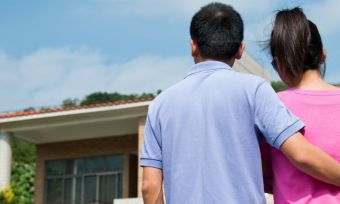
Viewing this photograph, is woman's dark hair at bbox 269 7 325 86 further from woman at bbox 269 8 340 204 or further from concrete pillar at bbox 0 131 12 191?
concrete pillar at bbox 0 131 12 191

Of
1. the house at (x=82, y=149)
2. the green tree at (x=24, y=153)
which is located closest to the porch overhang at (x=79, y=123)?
the house at (x=82, y=149)

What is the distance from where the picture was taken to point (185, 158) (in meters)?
2.51

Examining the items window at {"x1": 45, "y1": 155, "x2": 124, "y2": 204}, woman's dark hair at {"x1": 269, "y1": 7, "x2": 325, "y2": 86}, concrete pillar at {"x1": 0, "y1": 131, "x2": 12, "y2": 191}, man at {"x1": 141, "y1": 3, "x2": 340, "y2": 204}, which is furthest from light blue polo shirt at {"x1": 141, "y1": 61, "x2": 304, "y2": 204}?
window at {"x1": 45, "y1": 155, "x2": 124, "y2": 204}

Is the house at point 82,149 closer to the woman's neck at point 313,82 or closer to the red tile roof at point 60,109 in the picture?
the red tile roof at point 60,109

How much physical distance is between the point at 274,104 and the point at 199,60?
394 millimetres

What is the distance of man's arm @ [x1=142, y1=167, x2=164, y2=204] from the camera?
2.56m

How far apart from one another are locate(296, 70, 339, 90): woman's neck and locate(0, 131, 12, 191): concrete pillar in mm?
19654

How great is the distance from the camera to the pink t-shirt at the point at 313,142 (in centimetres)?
240

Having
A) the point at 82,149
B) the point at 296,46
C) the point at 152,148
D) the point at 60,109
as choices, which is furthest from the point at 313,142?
the point at 82,149

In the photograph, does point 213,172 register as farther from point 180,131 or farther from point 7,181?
point 7,181

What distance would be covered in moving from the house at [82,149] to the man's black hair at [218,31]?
17.2 m

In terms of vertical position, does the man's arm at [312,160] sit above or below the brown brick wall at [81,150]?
below

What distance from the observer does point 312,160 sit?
236cm

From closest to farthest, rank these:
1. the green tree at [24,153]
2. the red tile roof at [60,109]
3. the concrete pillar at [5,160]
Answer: the red tile roof at [60,109] → the concrete pillar at [5,160] → the green tree at [24,153]
